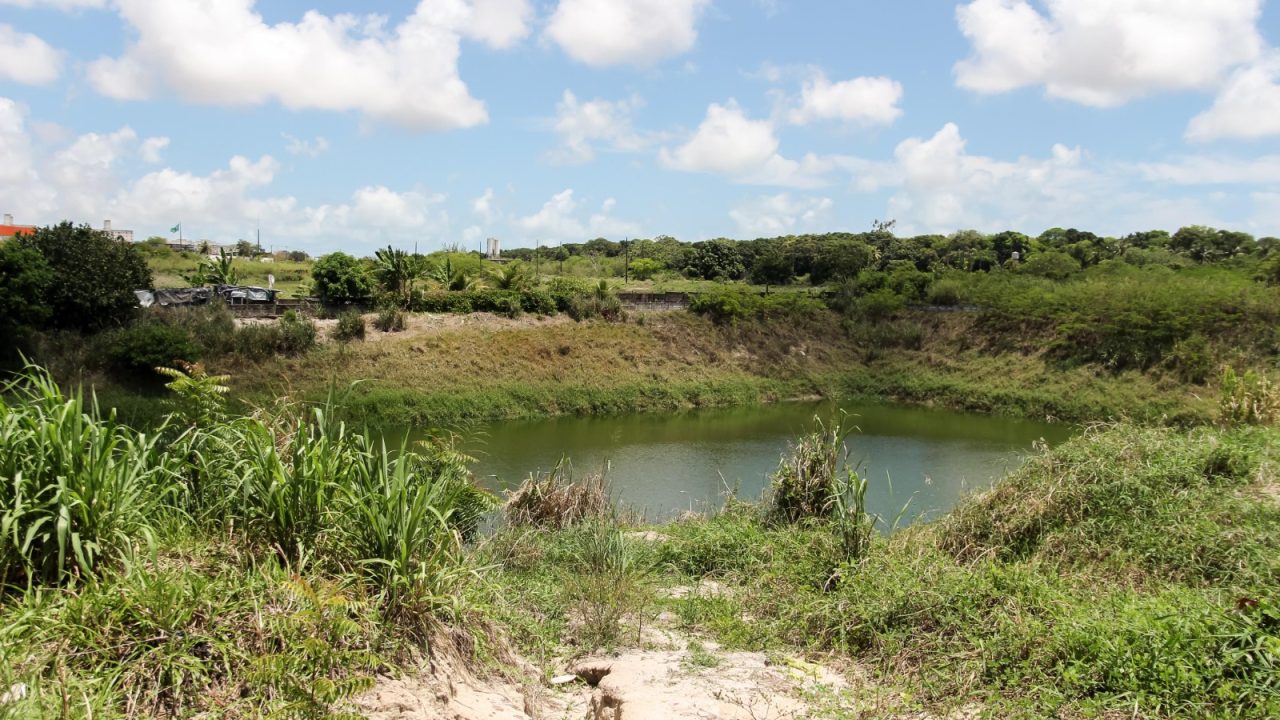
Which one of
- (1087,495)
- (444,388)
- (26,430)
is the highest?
(26,430)

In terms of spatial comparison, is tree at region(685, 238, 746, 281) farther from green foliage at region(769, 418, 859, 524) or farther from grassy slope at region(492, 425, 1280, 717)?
grassy slope at region(492, 425, 1280, 717)

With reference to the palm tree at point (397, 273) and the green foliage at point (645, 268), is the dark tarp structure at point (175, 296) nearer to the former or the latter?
the palm tree at point (397, 273)

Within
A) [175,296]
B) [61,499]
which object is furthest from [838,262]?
[61,499]

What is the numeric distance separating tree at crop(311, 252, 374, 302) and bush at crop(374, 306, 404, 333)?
1.08m

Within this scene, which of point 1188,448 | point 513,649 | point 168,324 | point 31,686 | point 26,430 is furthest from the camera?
point 168,324

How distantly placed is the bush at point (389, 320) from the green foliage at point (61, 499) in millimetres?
22196

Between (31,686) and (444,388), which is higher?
(31,686)

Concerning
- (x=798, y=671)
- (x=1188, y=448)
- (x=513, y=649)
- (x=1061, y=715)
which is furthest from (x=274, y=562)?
(x=1188, y=448)

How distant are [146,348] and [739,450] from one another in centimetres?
1442

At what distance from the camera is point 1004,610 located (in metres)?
4.54

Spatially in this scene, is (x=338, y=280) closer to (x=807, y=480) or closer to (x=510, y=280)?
(x=510, y=280)

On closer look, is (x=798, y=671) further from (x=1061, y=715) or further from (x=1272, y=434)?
(x=1272, y=434)

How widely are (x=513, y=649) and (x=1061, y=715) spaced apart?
2.68m

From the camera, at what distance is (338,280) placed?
2555cm
